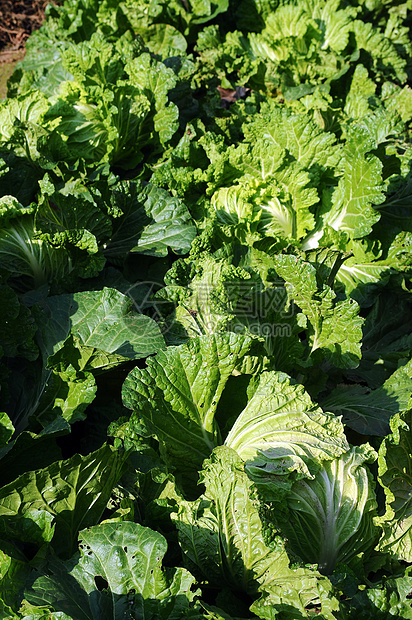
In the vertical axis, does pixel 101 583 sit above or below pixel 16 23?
below

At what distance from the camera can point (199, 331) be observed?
334 cm

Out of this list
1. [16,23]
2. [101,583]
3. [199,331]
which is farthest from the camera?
[16,23]

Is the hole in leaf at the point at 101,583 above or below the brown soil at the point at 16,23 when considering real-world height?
below

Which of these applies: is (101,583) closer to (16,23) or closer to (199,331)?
(199,331)

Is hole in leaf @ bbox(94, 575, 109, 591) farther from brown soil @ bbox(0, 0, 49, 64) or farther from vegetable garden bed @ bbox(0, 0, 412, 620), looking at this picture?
brown soil @ bbox(0, 0, 49, 64)

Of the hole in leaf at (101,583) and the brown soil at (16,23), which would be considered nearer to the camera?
the hole in leaf at (101,583)

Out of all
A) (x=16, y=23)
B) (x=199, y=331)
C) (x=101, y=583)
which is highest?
(x=16, y=23)

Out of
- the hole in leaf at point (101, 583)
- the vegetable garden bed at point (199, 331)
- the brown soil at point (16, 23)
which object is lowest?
the hole in leaf at point (101, 583)

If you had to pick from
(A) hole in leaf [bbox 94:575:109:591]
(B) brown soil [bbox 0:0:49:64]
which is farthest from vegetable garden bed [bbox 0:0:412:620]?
(B) brown soil [bbox 0:0:49:64]

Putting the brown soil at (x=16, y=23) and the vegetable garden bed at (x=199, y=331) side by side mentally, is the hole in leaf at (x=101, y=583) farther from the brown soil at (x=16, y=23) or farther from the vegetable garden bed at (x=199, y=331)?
the brown soil at (x=16, y=23)

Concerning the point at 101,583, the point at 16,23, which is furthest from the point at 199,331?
the point at 16,23

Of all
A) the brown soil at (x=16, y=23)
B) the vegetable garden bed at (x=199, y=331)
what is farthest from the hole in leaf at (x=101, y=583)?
the brown soil at (x=16, y=23)

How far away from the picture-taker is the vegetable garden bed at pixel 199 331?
A: 2381 mm

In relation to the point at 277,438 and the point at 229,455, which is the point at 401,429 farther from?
the point at 229,455
